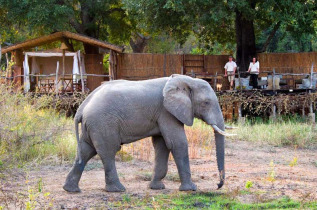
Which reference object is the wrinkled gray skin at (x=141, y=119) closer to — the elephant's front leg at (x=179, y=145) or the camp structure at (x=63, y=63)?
the elephant's front leg at (x=179, y=145)

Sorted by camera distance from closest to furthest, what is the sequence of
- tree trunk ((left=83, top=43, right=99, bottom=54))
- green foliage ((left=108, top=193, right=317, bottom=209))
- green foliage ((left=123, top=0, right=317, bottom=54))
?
green foliage ((left=108, top=193, right=317, bottom=209)) → green foliage ((left=123, top=0, right=317, bottom=54)) → tree trunk ((left=83, top=43, right=99, bottom=54))

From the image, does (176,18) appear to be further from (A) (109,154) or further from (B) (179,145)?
(A) (109,154)

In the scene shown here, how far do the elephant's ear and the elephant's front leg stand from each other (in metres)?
0.17

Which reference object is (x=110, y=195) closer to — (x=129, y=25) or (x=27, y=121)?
(x=27, y=121)

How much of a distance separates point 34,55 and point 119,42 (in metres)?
8.14

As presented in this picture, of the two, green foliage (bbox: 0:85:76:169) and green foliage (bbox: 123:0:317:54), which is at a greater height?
green foliage (bbox: 123:0:317:54)

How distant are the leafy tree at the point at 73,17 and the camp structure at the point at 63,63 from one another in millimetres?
676

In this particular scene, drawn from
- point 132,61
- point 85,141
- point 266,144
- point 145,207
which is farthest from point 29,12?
point 145,207

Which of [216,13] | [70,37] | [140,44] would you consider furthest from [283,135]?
[140,44]

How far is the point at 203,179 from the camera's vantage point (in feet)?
32.6

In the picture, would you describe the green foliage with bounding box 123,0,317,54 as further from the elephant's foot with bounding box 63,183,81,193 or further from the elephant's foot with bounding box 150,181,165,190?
the elephant's foot with bounding box 63,183,81,193

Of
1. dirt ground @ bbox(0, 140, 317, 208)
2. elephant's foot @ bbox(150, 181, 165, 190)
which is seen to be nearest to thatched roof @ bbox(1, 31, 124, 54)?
dirt ground @ bbox(0, 140, 317, 208)

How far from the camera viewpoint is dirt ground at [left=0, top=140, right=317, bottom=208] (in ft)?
26.3

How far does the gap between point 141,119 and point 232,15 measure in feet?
45.8
